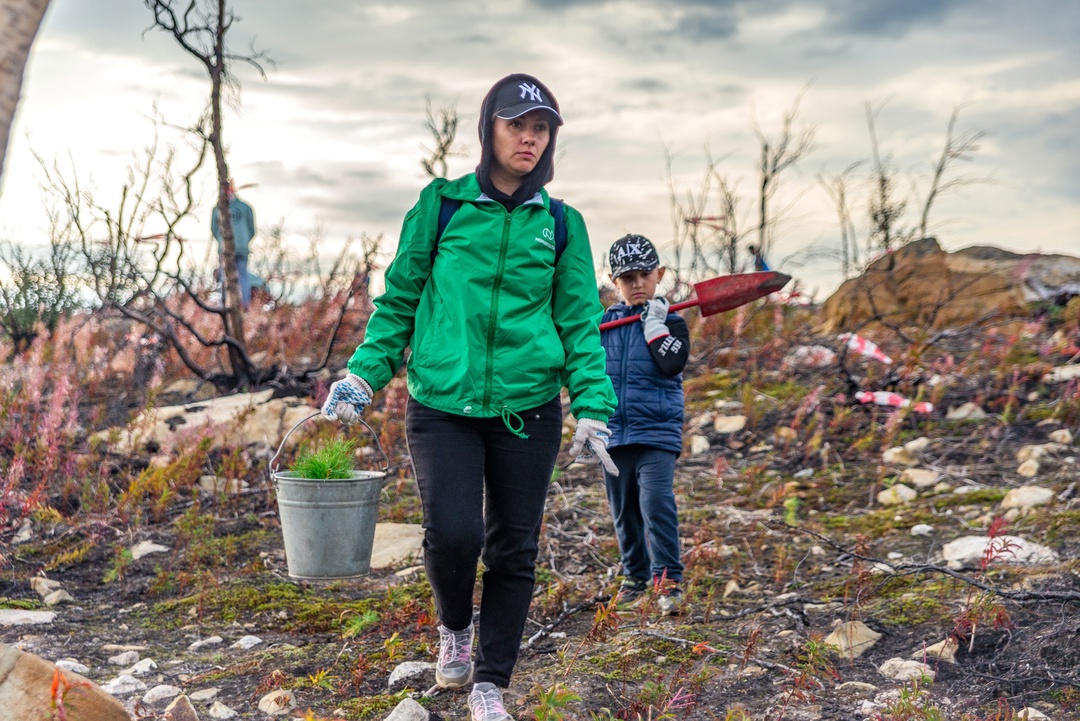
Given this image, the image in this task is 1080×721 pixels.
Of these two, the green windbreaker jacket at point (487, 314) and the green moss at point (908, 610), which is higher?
the green windbreaker jacket at point (487, 314)

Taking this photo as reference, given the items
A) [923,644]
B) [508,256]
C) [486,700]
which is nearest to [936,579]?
[923,644]

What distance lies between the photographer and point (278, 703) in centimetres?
357

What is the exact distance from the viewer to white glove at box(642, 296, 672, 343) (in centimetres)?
462

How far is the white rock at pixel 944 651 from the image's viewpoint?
377 centimetres

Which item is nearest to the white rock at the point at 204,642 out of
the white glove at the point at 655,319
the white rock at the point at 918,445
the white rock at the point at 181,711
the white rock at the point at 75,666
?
the white rock at the point at 75,666

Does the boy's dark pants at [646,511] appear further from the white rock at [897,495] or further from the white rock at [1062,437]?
the white rock at [1062,437]

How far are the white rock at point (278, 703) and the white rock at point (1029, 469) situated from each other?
5096 millimetres

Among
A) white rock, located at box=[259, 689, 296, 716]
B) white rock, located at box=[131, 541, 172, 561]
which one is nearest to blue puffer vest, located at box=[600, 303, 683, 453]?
white rock, located at box=[259, 689, 296, 716]

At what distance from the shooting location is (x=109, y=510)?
254 inches

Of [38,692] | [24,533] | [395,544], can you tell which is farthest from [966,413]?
[38,692]

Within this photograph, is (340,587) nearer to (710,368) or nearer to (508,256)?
(508,256)

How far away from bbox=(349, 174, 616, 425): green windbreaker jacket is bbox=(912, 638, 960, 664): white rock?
5.57 feet

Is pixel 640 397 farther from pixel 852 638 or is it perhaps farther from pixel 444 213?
pixel 444 213

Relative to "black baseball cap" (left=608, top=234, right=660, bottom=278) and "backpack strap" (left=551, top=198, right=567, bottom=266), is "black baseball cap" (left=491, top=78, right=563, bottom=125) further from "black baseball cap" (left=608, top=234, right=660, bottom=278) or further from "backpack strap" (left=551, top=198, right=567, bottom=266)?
"black baseball cap" (left=608, top=234, right=660, bottom=278)
